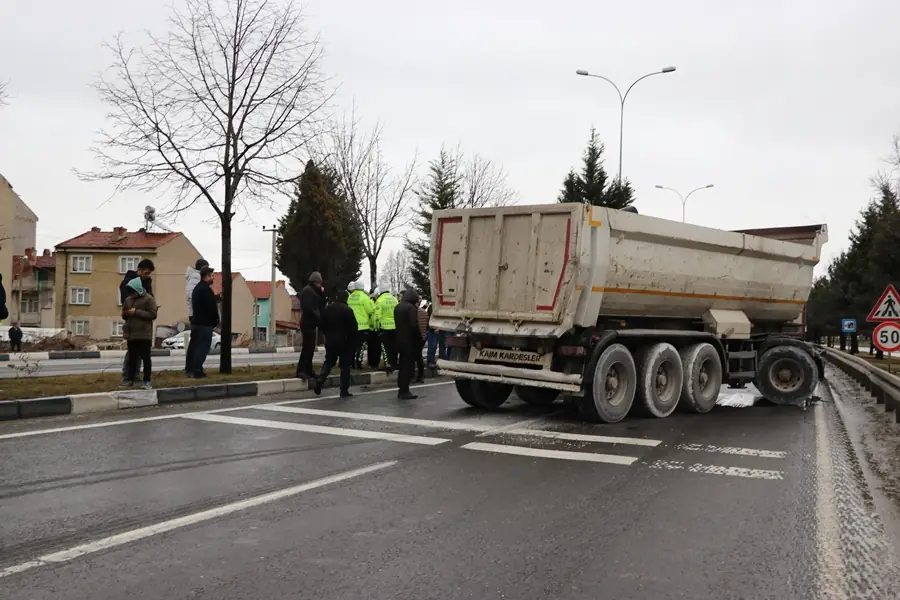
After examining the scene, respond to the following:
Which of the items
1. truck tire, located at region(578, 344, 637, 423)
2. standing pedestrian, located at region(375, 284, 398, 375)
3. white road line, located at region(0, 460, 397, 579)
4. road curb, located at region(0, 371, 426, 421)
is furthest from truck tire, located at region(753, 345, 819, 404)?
white road line, located at region(0, 460, 397, 579)

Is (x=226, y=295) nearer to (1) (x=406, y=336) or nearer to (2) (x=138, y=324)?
(2) (x=138, y=324)

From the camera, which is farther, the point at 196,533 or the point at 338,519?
the point at 338,519

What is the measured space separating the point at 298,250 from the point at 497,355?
127 feet

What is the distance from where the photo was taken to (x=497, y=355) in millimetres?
9719

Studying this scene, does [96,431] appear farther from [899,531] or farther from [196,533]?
[899,531]

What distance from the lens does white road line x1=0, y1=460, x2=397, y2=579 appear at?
12.8 ft

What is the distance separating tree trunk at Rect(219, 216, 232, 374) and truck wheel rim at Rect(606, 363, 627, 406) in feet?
23.9

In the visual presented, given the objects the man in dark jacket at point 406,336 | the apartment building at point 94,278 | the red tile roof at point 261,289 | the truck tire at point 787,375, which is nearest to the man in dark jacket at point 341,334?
the man in dark jacket at point 406,336

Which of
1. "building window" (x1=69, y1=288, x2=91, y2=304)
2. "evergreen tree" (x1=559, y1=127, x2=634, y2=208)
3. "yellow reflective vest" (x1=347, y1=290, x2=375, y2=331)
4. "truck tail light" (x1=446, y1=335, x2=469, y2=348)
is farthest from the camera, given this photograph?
"building window" (x1=69, y1=288, x2=91, y2=304)

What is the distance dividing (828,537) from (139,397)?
8.52 metres

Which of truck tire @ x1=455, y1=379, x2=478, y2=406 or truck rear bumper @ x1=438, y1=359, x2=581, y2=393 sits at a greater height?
truck rear bumper @ x1=438, y1=359, x2=581, y2=393

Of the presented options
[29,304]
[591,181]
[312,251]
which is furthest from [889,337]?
[29,304]

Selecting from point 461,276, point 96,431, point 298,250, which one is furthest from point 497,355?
point 298,250

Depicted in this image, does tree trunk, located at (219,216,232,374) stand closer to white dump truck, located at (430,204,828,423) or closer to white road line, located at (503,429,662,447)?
white dump truck, located at (430,204,828,423)
